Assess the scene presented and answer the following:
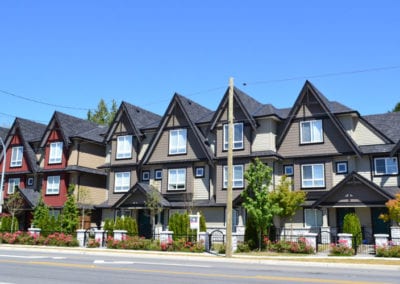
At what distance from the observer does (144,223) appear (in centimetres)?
3994

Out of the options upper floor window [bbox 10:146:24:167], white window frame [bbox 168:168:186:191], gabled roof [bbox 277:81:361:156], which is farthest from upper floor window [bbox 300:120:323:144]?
upper floor window [bbox 10:146:24:167]

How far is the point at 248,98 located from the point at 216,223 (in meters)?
10.5

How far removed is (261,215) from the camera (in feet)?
87.8

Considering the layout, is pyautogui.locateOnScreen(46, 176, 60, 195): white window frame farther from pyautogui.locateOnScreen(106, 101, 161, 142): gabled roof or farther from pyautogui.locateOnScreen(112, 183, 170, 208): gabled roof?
pyautogui.locateOnScreen(112, 183, 170, 208): gabled roof

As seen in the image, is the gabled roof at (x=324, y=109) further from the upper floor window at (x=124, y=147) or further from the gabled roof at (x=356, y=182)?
the upper floor window at (x=124, y=147)

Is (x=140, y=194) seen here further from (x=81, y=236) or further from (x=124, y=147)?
(x=81, y=236)

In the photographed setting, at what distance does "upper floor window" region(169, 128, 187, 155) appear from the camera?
1545 inches

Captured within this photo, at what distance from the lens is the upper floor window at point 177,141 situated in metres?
39.2

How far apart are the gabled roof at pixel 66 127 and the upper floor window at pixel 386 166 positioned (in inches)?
1017

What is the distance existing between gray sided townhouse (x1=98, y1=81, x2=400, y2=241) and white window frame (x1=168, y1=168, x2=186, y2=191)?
0.26 feet

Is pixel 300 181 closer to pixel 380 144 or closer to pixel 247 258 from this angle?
pixel 380 144

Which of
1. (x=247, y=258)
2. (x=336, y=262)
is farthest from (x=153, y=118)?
(x=336, y=262)

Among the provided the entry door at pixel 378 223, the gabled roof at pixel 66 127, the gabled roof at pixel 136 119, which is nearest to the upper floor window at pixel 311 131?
the entry door at pixel 378 223

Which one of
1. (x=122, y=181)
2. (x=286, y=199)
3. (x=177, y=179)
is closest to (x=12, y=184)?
(x=122, y=181)
